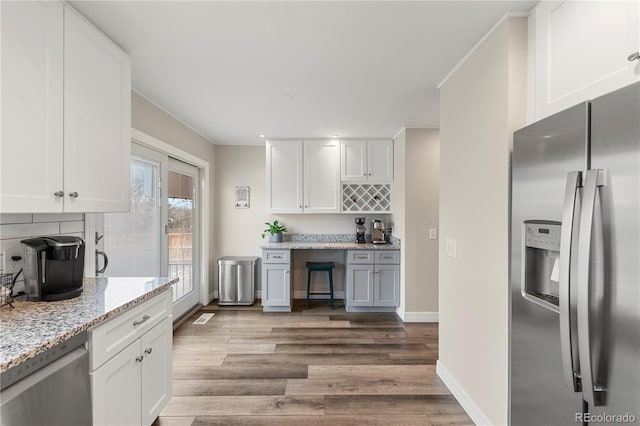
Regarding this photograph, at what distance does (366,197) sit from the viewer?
4.47 metres

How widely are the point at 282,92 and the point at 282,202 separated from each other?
6.40ft

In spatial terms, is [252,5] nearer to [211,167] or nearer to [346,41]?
[346,41]

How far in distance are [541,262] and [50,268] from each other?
7.72ft

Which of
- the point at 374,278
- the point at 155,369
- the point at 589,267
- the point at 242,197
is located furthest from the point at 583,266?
the point at 242,197

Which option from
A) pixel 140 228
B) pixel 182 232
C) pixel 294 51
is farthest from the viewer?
pixel 182 232

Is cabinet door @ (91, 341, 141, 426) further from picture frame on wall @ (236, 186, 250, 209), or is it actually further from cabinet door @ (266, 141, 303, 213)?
picture frame on wall @ (236, 186, 250, 209)

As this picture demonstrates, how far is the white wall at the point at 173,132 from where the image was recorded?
2690mm

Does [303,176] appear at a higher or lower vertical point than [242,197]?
higher

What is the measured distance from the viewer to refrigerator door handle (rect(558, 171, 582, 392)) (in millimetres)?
1037

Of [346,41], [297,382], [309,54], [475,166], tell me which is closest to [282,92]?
[309,54]

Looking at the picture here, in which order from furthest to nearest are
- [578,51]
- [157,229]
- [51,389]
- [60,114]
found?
[157,229], [60,114], [578,51], [51,389]

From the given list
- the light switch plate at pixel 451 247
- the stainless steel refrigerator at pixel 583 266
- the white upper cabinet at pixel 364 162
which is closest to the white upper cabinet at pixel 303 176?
the white upper cabinet at pixel 364 162

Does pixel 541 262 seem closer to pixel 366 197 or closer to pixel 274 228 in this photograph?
pixel 366 197

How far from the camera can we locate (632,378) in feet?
2.94
